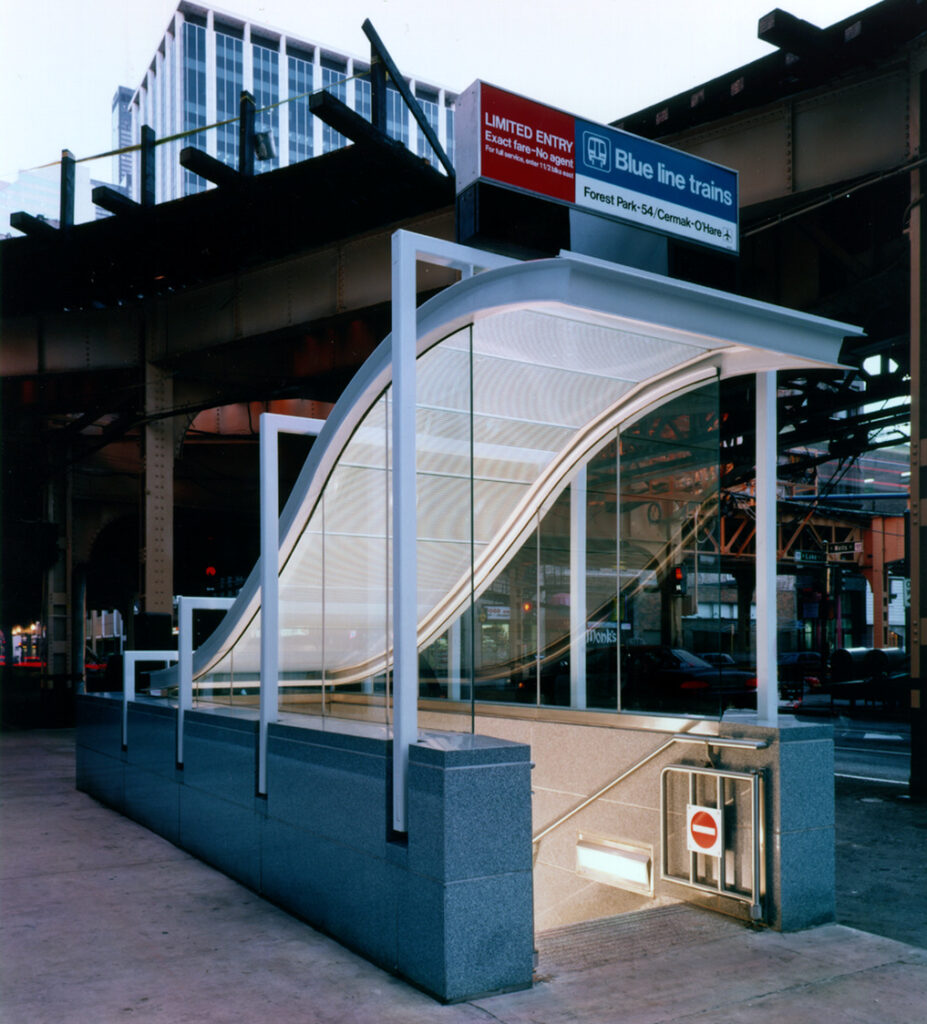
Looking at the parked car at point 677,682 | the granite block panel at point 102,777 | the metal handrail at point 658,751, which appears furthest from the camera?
the granite block panel at point 102,777

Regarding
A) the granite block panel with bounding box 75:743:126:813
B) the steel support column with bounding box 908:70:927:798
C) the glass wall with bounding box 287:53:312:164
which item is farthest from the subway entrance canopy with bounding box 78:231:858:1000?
the glass wall with bounding box 287:53:312:164

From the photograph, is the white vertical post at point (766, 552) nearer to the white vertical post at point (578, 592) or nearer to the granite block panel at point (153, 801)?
the white vertical post at point (578, 592)

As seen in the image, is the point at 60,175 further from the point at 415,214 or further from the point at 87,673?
the point at 87,673

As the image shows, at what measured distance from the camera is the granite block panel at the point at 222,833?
6.84m

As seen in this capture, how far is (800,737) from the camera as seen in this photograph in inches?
231

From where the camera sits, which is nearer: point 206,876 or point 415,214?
point 206,876

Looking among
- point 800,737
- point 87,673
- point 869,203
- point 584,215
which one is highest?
point 869,203

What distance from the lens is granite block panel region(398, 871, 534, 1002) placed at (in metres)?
4.52

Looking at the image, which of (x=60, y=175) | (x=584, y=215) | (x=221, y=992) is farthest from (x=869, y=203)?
(x=60, y=175)

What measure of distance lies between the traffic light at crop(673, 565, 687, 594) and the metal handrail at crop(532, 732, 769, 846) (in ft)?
3.81

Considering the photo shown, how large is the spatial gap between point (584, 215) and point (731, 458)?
1931 cm

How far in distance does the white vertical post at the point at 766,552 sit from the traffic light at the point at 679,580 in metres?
0.69

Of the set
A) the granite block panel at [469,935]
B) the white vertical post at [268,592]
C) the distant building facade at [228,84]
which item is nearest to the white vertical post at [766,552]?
the granite block panel at [469,935]

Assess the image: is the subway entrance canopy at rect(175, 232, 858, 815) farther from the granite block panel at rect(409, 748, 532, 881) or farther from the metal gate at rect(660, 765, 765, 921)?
the metal gate at rect(660, 765, 765, 921)
